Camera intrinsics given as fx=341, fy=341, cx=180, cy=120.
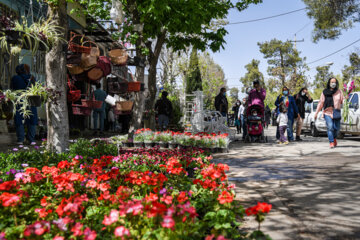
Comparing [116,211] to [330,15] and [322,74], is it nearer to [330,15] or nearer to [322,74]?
[330,15]

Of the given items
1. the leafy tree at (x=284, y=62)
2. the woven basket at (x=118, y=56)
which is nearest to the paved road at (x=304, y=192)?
the woven basket at (x=118, y=56)

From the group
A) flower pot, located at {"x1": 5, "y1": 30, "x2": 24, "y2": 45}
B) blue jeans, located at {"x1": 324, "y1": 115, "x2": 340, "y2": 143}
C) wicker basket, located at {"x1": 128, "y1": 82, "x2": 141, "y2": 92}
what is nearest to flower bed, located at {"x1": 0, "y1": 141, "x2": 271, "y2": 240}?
flower pot, located at {"x1": 5, "y1": 30, "x2": 24, "y2": 45}

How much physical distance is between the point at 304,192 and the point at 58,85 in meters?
4.11

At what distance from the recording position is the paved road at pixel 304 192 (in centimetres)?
298

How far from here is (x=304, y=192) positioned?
436 cm

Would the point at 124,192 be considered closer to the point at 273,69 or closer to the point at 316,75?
the point at 273,69

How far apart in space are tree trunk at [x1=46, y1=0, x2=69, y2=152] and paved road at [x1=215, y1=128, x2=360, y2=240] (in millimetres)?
2938

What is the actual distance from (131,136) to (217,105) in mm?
5476

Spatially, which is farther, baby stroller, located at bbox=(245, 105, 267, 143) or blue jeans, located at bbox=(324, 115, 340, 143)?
baby stroller, located at bbox=(245, 105, 267, 143)

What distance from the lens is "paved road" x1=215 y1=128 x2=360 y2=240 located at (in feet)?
9.79

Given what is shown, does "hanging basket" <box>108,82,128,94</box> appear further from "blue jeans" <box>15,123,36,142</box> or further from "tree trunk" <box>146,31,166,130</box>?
"tree trunk" <box>146,31,166,130</box>

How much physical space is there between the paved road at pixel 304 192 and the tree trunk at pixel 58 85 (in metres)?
2.94

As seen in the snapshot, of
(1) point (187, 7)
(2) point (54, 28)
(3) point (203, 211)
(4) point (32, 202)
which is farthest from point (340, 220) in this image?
(1) point (187, 7)

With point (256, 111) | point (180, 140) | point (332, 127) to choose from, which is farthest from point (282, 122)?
point (180, 140)
